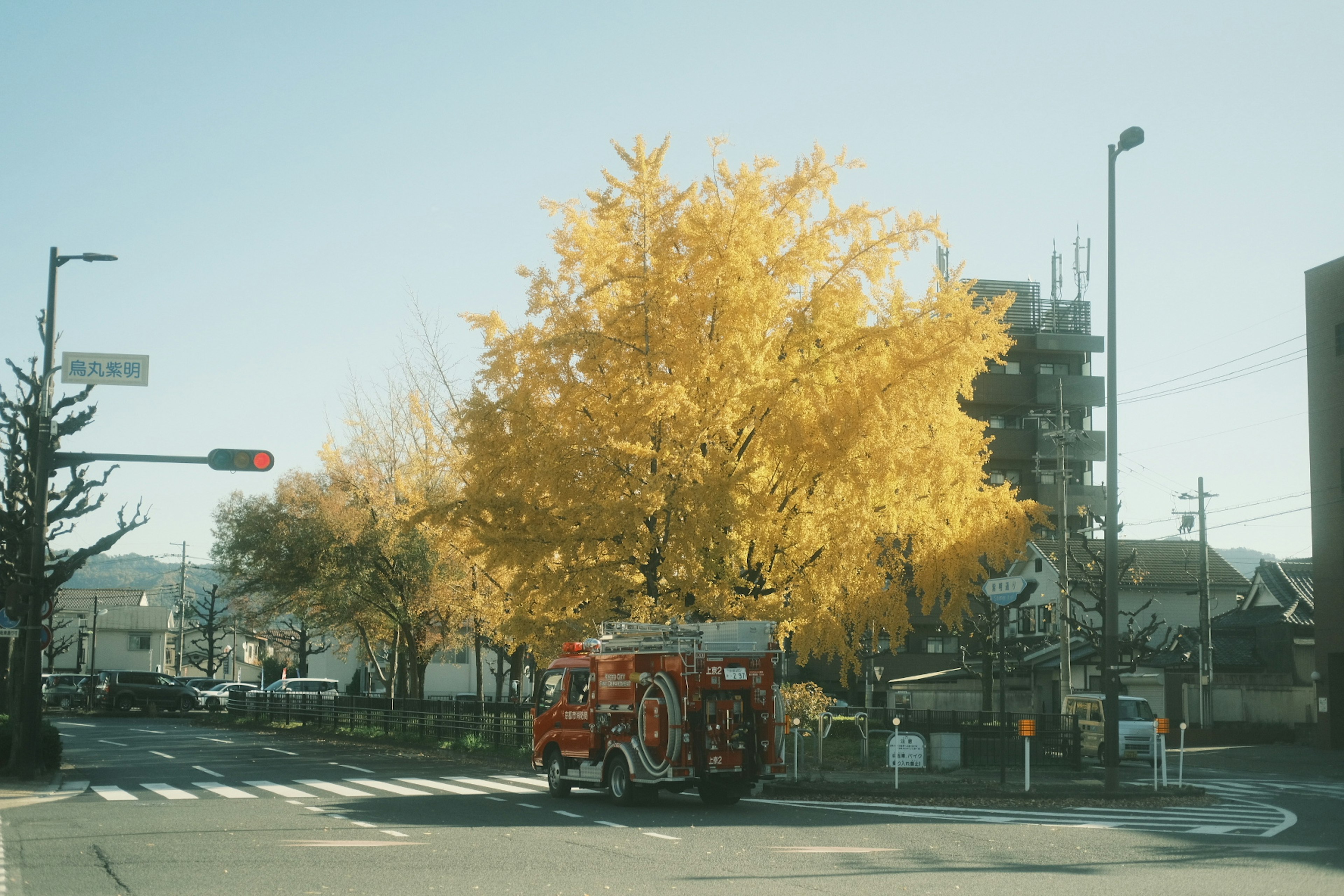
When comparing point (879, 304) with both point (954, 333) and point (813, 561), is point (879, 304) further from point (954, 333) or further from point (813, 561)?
point (813, 561)

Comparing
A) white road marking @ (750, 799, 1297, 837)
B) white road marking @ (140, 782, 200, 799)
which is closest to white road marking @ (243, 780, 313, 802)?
white road marking @ (140, 782, 200, 799)

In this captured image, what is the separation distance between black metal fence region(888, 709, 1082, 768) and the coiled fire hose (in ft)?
24.7

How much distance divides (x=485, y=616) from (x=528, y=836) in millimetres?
18010

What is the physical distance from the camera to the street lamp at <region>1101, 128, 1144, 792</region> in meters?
20.1

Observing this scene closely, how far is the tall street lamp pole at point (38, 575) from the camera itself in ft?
70.2

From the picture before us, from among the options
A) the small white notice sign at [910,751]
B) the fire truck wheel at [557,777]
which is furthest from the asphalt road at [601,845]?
the small white notice sign at [910,751]

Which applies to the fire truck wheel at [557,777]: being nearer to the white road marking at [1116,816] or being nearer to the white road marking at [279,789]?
the white road marking at [1116,816]

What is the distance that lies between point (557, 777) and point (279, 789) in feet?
16.7

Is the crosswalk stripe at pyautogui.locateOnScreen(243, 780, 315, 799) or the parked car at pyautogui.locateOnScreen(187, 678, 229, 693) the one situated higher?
the crosswalk stripe at pyautogui.locateOnScreen(243, 780, 315, 799)

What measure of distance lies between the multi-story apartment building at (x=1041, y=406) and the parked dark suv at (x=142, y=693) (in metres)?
41.6

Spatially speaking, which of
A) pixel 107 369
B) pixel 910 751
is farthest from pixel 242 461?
pixel 910 751

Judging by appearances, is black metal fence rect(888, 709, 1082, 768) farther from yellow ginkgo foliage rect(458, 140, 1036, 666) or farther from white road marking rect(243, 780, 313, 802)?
white road marking rect(243, 780, 313, 802)

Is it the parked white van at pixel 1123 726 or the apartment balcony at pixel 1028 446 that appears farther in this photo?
the apartment balcony at pixel 1028 446

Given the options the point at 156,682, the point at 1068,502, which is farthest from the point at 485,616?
the point at 1068,502
